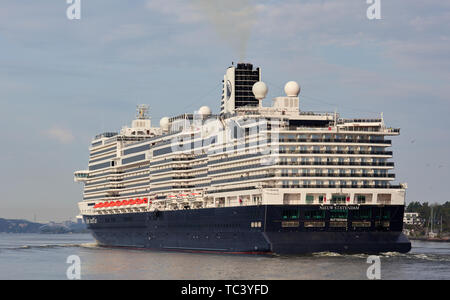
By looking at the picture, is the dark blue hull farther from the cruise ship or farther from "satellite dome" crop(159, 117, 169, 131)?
"satellite dome" crop(159, 117, 169, 131)

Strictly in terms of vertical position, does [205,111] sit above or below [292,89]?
below

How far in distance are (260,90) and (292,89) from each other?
4388 millimetres

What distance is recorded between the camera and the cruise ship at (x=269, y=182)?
92.5m

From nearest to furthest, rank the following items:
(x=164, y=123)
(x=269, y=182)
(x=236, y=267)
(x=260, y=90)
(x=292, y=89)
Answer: (x=236, y=267) < (x=269, y=182) < (x=292, y=89) < (x=260, y=90) < (x=164, y=123)

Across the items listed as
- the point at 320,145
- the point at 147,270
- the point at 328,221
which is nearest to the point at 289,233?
the point at 328,221

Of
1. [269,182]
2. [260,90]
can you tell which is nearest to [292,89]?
[260,90]

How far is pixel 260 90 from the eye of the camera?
109250 millimetres

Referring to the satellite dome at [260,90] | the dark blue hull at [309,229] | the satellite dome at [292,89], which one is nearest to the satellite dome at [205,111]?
the satellite dome at [260,90]

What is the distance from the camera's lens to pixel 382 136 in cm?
9775

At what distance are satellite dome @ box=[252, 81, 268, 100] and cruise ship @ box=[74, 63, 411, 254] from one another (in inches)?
5.7

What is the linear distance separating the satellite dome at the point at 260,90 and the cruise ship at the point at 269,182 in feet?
0.48

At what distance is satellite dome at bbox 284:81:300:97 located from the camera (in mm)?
107312

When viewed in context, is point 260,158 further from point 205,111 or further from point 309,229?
point 205,111

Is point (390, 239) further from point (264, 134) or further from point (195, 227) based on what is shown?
point (195, 227)
